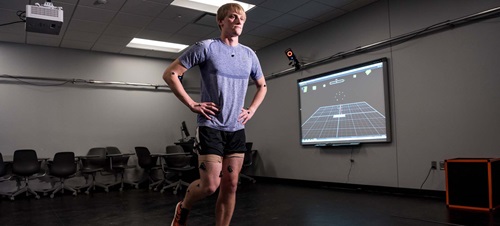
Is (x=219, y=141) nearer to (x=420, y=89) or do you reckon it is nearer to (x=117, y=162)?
(x=420, y=89)

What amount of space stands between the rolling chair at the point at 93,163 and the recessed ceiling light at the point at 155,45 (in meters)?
2.18

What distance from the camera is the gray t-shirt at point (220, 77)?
1842 millimetres

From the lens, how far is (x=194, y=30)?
6.30m

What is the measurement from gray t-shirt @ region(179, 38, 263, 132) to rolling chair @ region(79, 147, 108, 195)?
210 inches

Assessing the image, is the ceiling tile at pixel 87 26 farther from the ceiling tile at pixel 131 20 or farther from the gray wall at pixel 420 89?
the gray wall at pixel 420 89

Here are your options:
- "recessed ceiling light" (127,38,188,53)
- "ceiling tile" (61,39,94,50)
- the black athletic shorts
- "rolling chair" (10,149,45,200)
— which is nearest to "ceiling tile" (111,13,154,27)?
"recessed ceiling light" (127,38,188,53)

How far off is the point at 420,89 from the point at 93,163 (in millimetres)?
5752

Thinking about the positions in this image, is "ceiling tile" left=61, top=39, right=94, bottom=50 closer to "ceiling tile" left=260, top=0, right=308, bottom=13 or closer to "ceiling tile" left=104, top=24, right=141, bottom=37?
"ceiling tile" left=104, top=24, right=141, bottom=37

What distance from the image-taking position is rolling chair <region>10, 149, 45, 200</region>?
5.82 metres

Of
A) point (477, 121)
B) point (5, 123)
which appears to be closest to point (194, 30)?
point (5, 123)

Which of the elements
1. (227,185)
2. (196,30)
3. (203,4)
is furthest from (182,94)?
(196,30)

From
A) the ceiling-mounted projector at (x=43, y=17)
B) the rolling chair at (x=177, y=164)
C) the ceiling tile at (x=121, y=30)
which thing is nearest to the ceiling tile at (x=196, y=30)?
the ceiling tile at (x=121, y=30)

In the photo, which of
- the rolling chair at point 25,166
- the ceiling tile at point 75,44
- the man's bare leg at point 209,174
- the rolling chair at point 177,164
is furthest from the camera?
the ceiling tile at point 75,44

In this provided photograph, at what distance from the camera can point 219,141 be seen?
183cm
